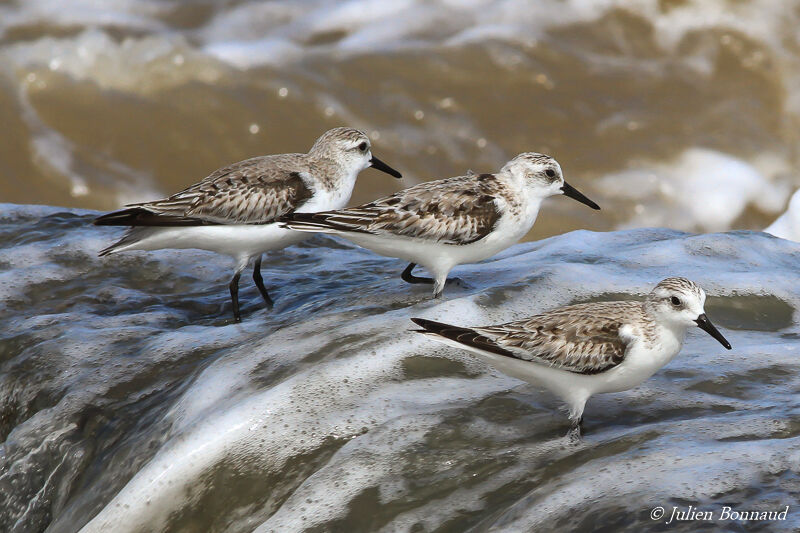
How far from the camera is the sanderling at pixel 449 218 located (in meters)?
6.20

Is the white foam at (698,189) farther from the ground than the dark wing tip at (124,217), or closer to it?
farther from the ground

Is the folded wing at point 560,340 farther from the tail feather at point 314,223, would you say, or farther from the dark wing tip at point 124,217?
the dark wing tip at point 124,217

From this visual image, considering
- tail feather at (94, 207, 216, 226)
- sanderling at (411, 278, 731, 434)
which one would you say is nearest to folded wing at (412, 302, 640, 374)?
sanderling at (411, 278, 731, 434)

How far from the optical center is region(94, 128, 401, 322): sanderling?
6660mm

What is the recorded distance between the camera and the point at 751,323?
6.22m

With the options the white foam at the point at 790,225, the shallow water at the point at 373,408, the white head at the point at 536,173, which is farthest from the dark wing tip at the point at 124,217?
the white foam at the point at 790,225

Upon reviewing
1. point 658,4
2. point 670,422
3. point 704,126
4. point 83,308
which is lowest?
point 83,308

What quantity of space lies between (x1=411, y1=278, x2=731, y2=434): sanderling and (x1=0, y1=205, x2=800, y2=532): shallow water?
0.81 feet

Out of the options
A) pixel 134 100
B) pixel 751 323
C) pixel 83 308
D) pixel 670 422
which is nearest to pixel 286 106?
pixel 134 100

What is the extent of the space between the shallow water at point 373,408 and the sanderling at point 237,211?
439 millimetres

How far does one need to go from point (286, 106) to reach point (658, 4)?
16.7 feet

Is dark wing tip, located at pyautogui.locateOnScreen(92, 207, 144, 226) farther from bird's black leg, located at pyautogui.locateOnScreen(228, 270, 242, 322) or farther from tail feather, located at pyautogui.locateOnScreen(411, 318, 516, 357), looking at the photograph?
tail feather, located at pyautogui.locateOnScreen(411, 318, 516, 357)

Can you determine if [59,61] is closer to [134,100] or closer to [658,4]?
[134,100]

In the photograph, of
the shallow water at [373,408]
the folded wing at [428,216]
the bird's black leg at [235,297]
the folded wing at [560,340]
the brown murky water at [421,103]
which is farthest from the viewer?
the brown murky water at [421,103]
